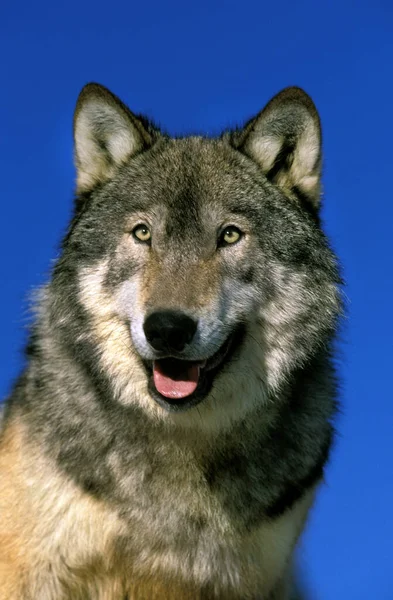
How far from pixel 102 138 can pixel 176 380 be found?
1.64 metres

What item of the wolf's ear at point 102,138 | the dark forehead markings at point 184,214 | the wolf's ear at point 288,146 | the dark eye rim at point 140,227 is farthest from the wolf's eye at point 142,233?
the wolf's ear at point 288,146

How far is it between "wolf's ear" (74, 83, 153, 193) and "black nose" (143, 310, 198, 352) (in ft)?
4.42

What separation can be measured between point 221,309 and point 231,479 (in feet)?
3.45

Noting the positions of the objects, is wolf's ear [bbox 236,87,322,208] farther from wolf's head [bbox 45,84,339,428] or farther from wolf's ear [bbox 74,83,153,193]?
wolf's ear [bbox 74,83,153,193]

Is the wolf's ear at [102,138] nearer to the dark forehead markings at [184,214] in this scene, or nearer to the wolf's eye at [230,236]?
the dark forehead markings at [184,214]

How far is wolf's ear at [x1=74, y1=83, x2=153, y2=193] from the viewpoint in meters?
5.29

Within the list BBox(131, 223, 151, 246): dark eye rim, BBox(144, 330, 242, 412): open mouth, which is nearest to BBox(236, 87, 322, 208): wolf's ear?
BBox(131, 223, 151, 246): dark eye rim

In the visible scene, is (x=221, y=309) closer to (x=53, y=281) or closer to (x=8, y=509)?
(x=53, y=281)

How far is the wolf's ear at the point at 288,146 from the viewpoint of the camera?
5.26 m

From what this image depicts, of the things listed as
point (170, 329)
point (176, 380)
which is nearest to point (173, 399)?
point (176, 380)

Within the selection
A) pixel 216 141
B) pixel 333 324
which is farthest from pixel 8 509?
pixel 216 141

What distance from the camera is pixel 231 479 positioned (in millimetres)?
5000

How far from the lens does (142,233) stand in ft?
16.0

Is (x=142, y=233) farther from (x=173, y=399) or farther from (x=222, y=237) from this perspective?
(x=173, y=399)
